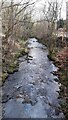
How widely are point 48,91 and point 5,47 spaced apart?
1070cm

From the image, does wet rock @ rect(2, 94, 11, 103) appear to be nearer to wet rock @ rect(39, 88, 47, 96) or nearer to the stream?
the stream

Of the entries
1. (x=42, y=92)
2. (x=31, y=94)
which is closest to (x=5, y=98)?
(x=31, y=94)

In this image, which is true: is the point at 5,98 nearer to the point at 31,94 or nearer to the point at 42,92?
the point at 31,94

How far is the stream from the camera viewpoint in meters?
12.6

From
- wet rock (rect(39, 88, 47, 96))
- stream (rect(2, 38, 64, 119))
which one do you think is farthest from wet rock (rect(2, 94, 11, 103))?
Result: wet rock (rect(39, 88, 47, 96))

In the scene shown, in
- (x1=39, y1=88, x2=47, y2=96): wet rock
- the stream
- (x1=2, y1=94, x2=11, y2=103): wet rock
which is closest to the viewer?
the stream

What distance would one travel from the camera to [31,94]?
15.3 metres

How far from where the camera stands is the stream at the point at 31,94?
12.6 metres

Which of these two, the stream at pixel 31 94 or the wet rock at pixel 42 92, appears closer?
the stream at pixel 31 94

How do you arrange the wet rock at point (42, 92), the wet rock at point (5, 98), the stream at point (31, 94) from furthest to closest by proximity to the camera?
the wet rock at point (42, 92) < the wet rock at point (5, 98) < the stream at point (31, 94)

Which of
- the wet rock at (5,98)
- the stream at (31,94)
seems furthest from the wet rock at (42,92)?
the wet rock at (5,98)

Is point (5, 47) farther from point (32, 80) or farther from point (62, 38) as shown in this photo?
→ point (62, 38)

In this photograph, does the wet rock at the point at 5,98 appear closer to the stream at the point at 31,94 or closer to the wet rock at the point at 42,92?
the stream at the point at 31,94

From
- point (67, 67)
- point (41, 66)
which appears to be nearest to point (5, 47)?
point (41, 66)
